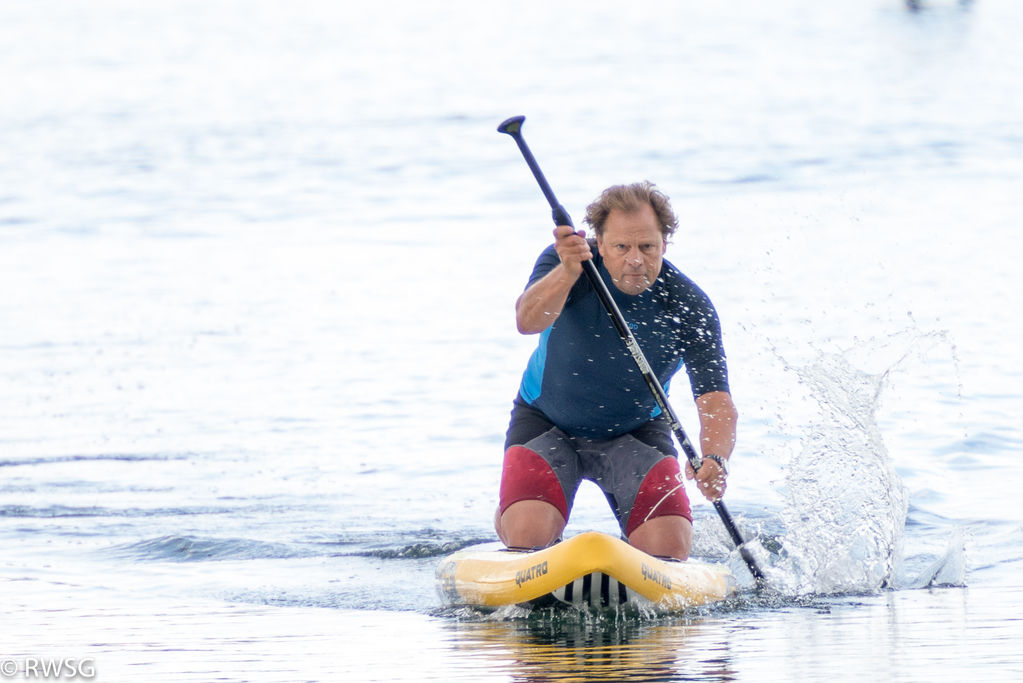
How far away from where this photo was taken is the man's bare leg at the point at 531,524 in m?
5.13

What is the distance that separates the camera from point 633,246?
5.04 m

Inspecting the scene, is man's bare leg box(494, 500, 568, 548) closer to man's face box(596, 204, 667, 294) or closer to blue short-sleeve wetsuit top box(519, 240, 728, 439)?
blue short-sleeve wetsuit top box(519, 240, 728, 439)

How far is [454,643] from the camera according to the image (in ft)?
14.8

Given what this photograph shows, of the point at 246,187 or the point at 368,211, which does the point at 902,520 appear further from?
the point at 246,187

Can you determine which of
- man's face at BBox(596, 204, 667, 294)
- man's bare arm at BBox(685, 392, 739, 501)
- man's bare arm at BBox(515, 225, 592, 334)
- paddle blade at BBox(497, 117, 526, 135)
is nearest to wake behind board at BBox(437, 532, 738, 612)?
man's bare arm at BBox(685, 392, 739, 501)

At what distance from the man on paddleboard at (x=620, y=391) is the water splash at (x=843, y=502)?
0.67 meters

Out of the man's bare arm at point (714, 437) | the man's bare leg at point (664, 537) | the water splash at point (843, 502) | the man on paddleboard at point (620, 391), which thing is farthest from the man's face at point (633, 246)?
the water splash at point (843, 502)

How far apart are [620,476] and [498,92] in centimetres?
2911

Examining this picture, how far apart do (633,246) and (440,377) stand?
5.54 m

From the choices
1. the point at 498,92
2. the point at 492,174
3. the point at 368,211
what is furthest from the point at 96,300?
the point at 498,92

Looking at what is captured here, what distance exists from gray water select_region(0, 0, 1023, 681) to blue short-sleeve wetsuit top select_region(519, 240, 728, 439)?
0.70 meters

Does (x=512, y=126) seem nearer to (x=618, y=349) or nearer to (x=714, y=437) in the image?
(x=618, y=349)

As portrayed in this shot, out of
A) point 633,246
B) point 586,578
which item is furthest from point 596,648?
point 633,246

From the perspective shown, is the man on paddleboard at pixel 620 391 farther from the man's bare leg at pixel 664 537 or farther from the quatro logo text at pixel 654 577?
the quatro logo text at pixel 654 577
